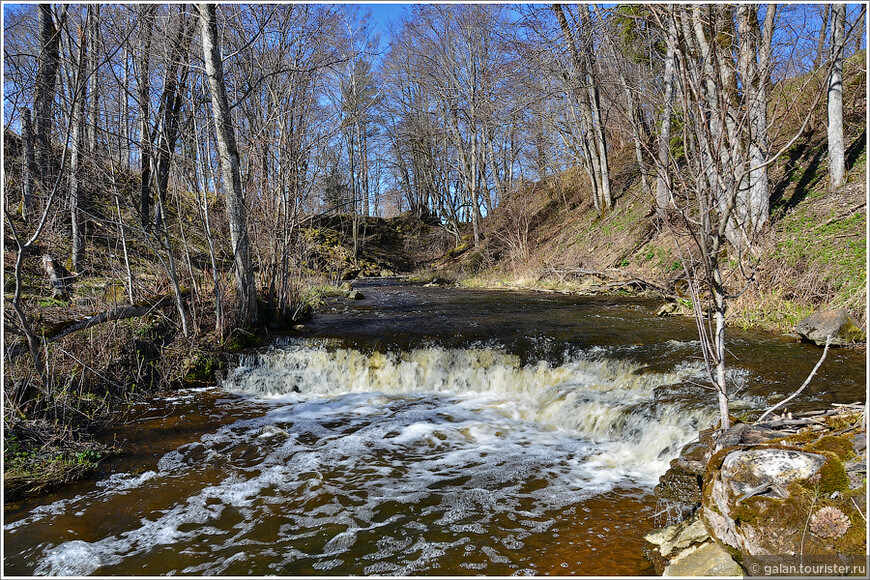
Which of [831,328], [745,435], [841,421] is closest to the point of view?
[841,421]

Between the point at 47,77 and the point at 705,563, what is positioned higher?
the point at 47,77

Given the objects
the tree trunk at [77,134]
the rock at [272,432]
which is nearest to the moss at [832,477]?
the rock at [272,432]

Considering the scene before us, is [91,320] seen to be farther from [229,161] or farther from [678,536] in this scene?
[678,536]

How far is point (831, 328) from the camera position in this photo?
6.80 m

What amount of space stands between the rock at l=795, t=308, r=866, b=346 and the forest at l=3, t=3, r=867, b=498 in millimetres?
421

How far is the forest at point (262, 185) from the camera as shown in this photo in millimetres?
3398

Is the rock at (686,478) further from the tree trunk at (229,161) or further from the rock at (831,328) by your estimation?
the tree trunk at (229,161)

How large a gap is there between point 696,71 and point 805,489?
8.88 feet

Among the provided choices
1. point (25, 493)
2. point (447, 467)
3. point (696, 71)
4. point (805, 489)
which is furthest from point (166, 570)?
point (696, 71)

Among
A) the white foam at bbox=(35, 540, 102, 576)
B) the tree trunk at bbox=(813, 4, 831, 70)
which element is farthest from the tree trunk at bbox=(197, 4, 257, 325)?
the tree trunk at bbox=(813, 4, 831, 70)

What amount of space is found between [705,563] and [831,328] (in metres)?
5.85

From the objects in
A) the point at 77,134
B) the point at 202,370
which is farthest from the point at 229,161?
the point at 202,370

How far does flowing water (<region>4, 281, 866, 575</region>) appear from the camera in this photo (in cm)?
353

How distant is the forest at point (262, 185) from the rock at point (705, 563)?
110 centimetres
